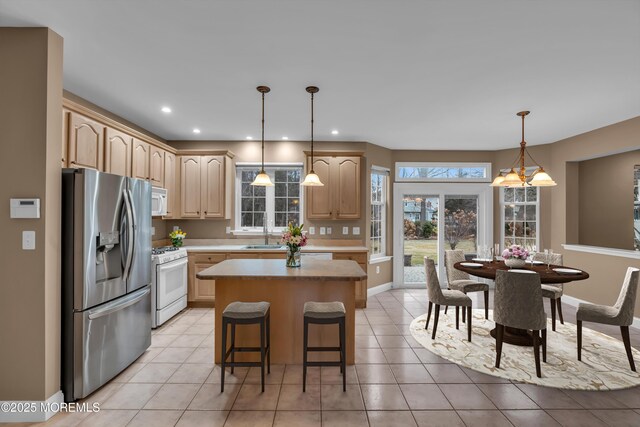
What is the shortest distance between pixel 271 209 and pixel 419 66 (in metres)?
3.43

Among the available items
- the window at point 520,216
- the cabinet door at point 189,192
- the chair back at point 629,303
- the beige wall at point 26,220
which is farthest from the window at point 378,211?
the beige wall at point 26,220

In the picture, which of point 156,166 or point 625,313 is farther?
point 156,166

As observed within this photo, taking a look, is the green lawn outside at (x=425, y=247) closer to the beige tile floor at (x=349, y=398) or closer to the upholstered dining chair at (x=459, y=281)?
the upholstered dining chair at (x=459, y=281)

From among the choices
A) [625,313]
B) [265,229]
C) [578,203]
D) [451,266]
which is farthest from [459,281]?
[265,229]

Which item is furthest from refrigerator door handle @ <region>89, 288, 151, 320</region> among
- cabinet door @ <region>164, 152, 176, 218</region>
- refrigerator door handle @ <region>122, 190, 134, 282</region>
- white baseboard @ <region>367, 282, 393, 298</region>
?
white baseboard @ <region>367, 282, 393, 298</region>

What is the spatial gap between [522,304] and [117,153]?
4536 millimetres

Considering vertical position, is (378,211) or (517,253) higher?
(378,211)

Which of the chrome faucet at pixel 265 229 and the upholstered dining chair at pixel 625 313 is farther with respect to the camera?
the chrome faucet at pixel 265 229

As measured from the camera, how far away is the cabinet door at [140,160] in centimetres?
388

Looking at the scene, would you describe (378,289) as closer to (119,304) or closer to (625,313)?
(625,313)

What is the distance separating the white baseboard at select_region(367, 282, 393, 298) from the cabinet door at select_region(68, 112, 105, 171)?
4315 millimetres

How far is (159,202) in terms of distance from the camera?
4.39 metres

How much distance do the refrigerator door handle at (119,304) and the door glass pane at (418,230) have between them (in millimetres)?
4545

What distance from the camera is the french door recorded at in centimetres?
597
